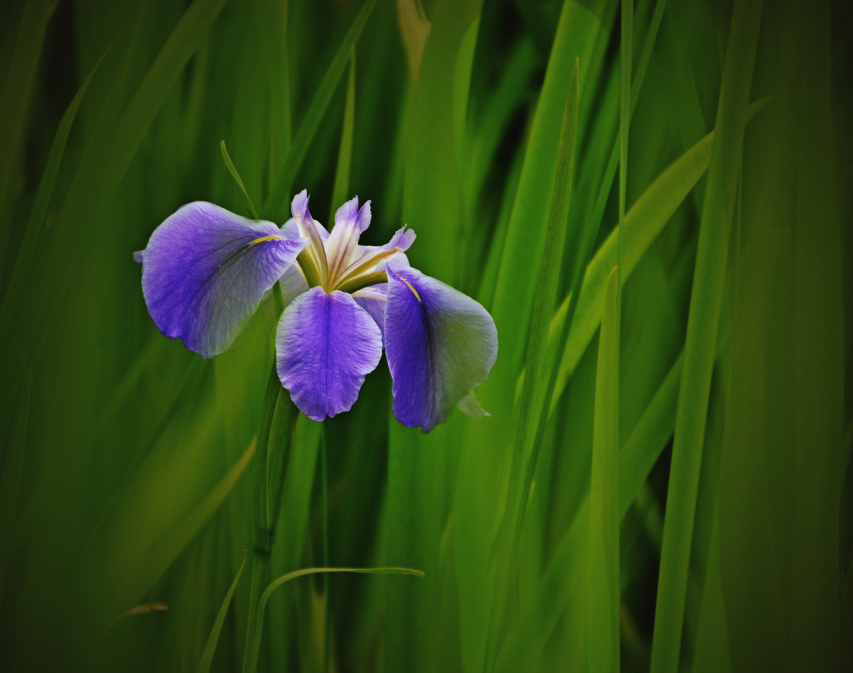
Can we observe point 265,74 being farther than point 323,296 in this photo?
Yes

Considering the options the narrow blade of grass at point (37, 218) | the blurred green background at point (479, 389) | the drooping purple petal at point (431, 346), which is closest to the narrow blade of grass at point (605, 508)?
the blurred green background at point (479, 389)

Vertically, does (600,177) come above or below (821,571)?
above

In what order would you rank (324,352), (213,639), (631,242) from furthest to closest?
1. (631,242)
2. (213,639)
3. (324,352)

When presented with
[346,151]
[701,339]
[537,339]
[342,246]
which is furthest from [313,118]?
[701,339]

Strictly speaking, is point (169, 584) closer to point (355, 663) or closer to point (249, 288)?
point (355, 663)

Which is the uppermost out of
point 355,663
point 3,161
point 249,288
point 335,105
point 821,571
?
point 335,105

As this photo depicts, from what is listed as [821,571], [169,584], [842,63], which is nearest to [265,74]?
[169,584]

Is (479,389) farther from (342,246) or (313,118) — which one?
(313,118)

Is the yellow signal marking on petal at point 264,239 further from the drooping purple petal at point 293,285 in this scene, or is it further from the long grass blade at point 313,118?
the long grass blade at point 313,118
